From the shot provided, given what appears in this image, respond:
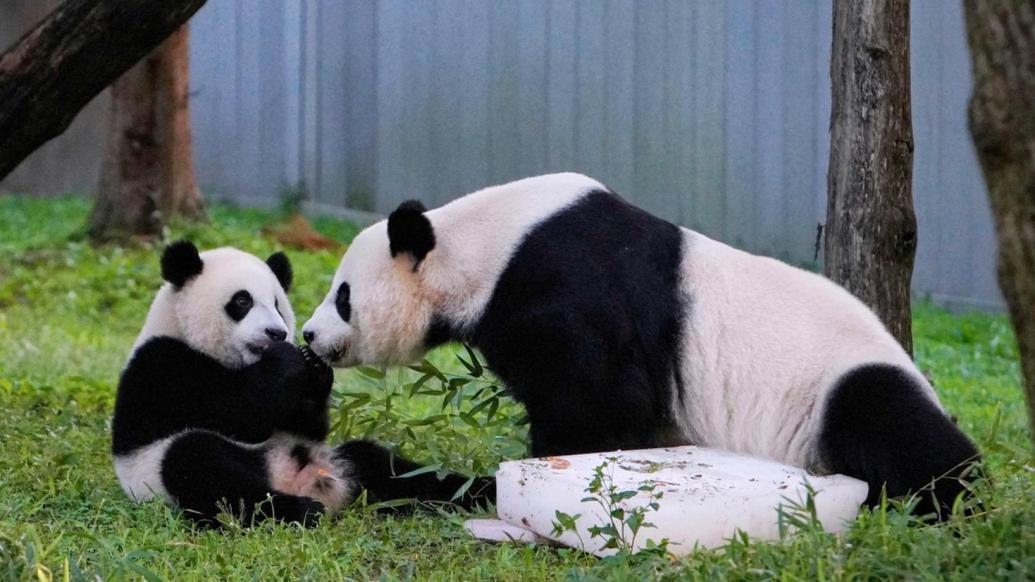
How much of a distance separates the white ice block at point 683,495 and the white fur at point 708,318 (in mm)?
195

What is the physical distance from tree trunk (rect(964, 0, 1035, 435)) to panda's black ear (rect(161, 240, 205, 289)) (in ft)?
9.29

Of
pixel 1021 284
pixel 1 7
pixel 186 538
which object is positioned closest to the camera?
pixel 1021 284

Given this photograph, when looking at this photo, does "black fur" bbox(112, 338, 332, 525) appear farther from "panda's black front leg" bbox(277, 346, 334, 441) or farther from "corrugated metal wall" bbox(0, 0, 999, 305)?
→ "corrugated metal wall" bbox(0, 0, 999, 305)

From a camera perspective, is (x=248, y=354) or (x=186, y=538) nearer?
(x=186, y=538)

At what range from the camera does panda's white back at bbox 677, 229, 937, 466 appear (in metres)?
4.02

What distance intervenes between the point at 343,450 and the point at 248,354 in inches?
18.6

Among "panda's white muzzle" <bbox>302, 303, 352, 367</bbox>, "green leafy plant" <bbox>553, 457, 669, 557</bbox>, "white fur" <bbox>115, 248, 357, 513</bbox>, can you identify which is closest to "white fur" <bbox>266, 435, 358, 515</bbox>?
"white fur" <bbox>115, 248, 357, 513</bbox>

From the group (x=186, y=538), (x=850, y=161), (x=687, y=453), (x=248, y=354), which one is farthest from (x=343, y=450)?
(x=850, y=161)

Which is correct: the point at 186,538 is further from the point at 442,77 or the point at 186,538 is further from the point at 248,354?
the point at 442,77

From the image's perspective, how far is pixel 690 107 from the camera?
11.2 metres

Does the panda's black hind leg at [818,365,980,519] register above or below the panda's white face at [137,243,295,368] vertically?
below

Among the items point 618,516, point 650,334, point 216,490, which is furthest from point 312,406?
point 618,516

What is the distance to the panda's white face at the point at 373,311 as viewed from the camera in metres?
4.48

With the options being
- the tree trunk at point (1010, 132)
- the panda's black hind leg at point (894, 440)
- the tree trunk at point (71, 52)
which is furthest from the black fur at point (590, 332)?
the tree trunk at point (71, 52)
